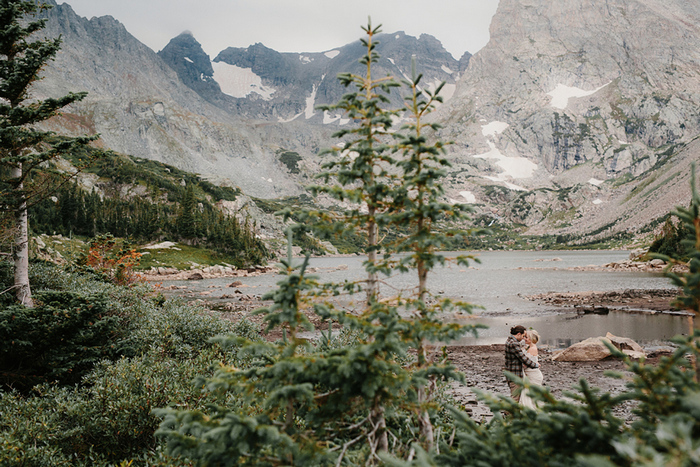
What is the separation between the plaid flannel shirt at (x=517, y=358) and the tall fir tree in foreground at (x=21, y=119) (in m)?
14.2

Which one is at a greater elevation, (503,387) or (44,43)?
(44,43)

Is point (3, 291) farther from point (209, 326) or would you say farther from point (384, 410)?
point (384, 410)

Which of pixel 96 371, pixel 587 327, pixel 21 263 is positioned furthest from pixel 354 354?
pixel 587 327

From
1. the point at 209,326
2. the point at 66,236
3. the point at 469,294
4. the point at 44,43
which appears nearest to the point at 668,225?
the point at 469,294

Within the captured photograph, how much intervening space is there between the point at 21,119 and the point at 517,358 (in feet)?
54.7

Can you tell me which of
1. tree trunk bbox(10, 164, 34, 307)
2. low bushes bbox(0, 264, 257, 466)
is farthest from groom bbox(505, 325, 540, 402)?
tree trunk bbox(10, 164, 34, 307)

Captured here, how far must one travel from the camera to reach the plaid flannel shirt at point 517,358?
870 cm

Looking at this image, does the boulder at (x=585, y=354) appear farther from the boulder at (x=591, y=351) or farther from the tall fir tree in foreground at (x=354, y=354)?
the tall fir tree in foreground at (x=354, y=354)

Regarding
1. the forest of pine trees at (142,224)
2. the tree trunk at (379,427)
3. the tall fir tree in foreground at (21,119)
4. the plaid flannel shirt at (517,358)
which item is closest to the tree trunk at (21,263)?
the tall fir tree in foreground at (21,119)

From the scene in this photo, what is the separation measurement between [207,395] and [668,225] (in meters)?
88.1

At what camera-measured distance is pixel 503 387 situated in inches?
540

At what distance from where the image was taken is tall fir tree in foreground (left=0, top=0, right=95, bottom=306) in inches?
430

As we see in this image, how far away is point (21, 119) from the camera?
11406mm

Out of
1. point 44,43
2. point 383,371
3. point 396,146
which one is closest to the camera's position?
point 383,371
